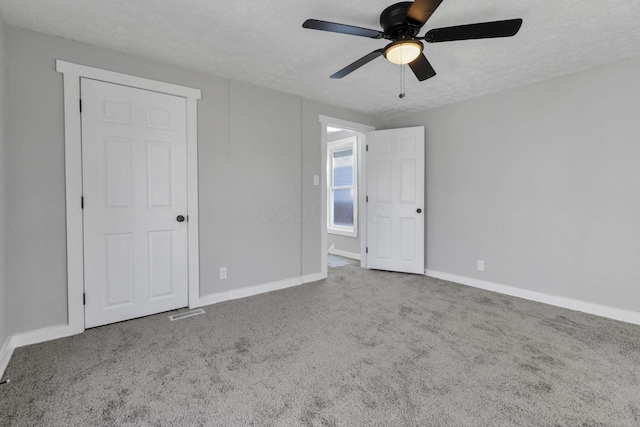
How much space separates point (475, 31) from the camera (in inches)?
69.0

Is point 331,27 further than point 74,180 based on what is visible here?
No

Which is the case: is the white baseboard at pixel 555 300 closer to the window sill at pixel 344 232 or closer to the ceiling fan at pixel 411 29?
the window sill at pixel 344 232

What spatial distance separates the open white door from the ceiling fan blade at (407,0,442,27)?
2550 mm

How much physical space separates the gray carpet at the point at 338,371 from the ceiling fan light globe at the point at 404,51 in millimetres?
2029

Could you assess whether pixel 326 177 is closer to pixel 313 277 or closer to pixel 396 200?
pixel 396 200

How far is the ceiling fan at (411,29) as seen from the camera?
165cm

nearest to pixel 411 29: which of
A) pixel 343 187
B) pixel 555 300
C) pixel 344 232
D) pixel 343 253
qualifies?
pixel 555 300

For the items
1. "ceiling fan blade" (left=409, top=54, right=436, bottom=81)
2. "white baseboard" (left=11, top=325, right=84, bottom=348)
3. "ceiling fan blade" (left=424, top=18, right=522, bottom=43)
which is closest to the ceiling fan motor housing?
"ceiling fan blade" (left=424, top=18, right=522, bottom=43)

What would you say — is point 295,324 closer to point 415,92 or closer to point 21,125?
point 21,125

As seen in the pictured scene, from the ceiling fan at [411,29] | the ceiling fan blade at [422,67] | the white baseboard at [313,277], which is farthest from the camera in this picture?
the white baseboard at [313,277]

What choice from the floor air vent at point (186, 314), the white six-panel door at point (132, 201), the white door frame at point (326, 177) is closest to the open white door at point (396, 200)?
the white door frame at point (326, 177)

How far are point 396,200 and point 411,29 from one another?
2.73 m

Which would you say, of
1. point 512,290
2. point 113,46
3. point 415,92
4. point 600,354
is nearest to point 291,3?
point 113,46

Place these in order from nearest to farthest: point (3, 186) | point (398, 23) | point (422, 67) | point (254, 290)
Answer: point (398, 23) → point (3, 186) → point (422, 67) → point (254, 290)
